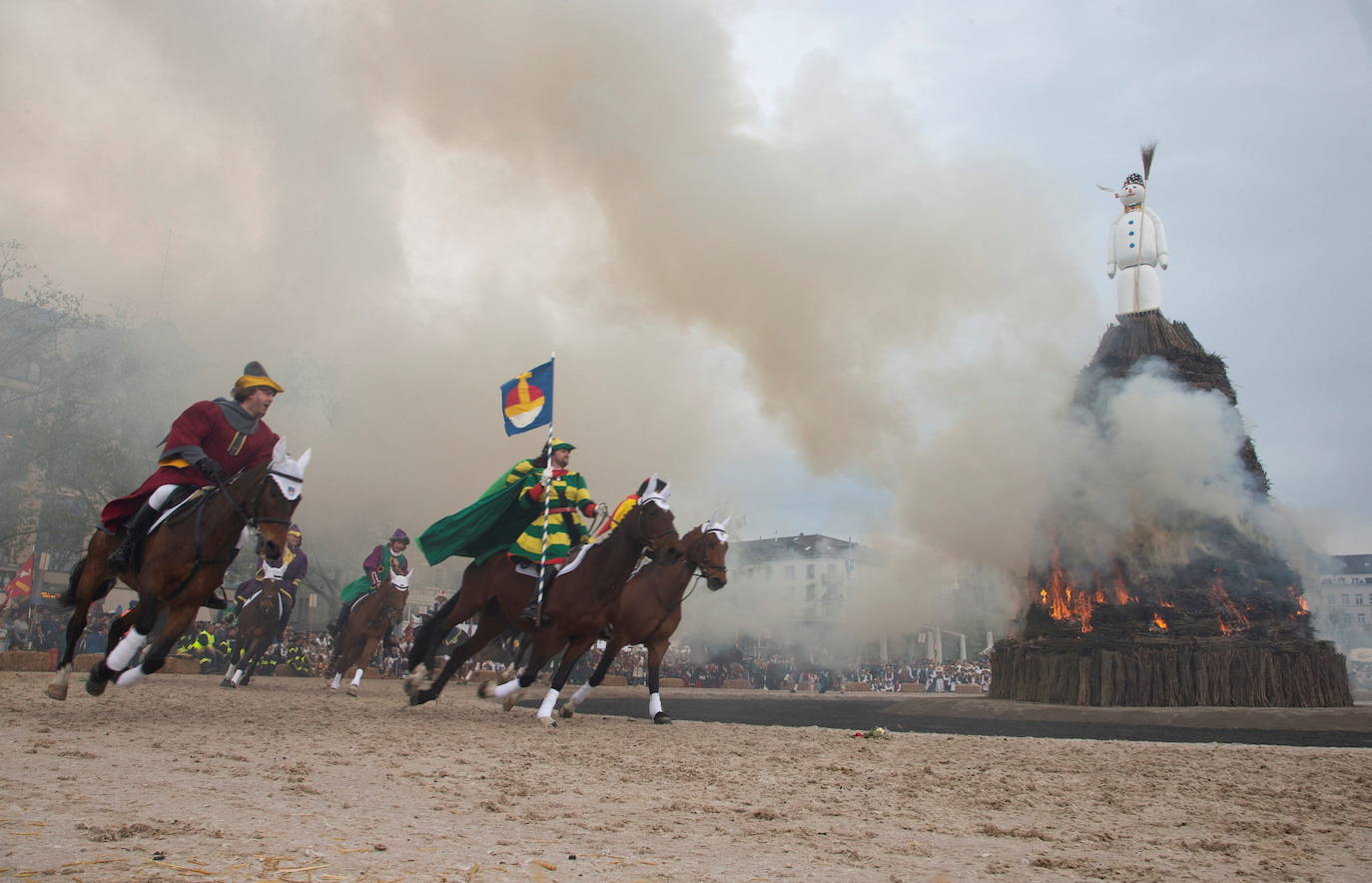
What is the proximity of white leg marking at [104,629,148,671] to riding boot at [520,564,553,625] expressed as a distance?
4.71 metres

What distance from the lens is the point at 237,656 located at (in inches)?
688

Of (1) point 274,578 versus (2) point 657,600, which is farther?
(1) point 274,578

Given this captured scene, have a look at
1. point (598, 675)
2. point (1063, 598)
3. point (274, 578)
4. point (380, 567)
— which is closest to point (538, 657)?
point (598, 675)

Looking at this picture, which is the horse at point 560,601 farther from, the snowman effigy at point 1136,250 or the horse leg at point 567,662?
the snowman effigy at point 1136,250

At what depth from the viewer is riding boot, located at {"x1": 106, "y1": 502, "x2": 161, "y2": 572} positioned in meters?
7.86

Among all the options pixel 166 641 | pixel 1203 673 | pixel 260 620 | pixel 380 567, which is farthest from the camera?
pixel 1203 673

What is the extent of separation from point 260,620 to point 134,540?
9.93 metres

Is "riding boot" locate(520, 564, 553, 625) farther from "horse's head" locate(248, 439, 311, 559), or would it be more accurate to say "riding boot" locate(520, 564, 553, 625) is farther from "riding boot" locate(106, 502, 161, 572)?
"riding boot" locate(106, 502, 161, 572)

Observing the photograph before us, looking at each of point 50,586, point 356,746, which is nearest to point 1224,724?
point 356,746

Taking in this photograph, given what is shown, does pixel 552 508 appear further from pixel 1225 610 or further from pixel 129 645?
pixel 1225 610

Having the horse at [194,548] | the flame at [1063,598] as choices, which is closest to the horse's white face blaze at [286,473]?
the horse at [194,548]

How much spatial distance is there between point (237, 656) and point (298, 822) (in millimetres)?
15624

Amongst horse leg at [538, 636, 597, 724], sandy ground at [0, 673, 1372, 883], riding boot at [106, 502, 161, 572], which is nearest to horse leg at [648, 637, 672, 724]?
horse leg at [538, 636, 597, 724]

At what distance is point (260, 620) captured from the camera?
16.9 meters
